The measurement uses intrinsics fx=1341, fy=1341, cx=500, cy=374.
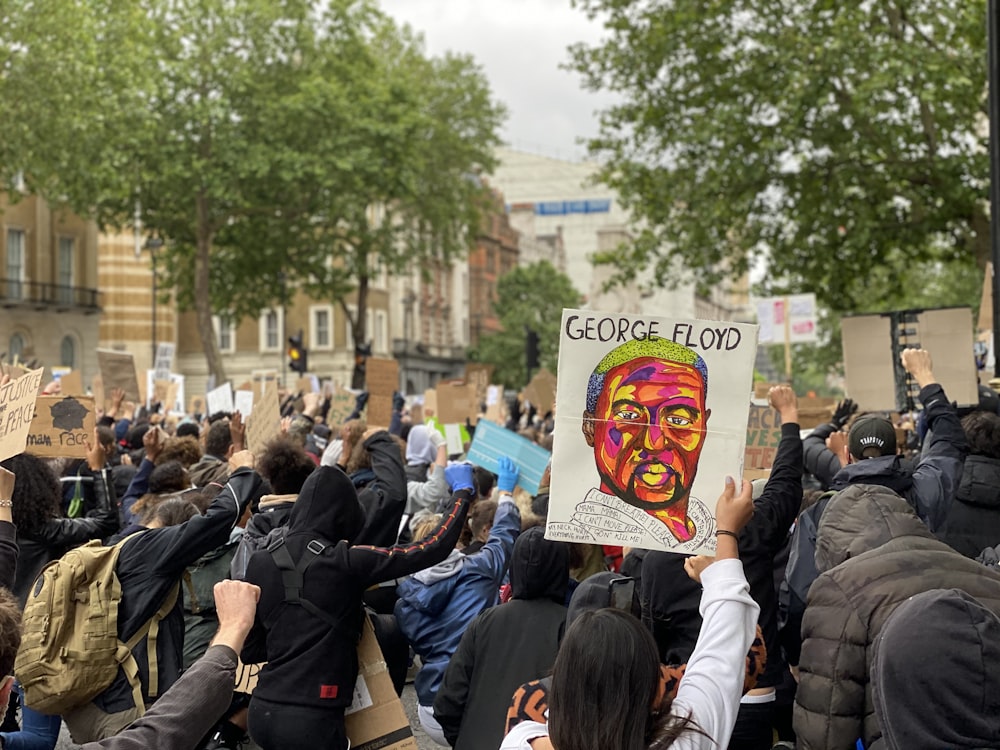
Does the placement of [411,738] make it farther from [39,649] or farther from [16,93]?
[16,93]

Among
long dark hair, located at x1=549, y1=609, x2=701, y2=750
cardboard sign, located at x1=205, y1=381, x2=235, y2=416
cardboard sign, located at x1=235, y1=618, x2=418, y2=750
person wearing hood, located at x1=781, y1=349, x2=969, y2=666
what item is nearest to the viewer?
long dark hair, located at x1=549, y1=609, x2=701, y2=750

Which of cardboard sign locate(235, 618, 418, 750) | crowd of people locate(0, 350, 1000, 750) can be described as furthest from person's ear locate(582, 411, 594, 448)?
cardboard sign locate(235, 618, 418, 750)

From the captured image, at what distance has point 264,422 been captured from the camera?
9.26m

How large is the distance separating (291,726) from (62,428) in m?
2.99

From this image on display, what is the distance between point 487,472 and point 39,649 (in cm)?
395

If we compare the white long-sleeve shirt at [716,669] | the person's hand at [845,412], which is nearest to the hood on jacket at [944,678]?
the white long-sleeve shirt at [716,669]

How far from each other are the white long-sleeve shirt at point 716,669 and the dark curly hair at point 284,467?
3.22 meters

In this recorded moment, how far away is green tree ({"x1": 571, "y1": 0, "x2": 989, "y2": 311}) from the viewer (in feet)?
69.2

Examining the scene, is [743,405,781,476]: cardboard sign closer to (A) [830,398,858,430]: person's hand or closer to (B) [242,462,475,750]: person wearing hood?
(A) [830,398,858,430]: person's hand

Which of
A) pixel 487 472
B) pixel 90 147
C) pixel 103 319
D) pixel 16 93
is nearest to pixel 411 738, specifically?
pixel 487 472

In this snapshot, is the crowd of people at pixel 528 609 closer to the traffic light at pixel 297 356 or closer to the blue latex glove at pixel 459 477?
the blue latex glove at pixel 459 477

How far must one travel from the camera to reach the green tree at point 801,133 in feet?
69.2

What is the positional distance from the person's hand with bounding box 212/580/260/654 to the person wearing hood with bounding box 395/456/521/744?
2.49 m

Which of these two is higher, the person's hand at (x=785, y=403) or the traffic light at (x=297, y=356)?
the person's hand at (x=785, y=403)
